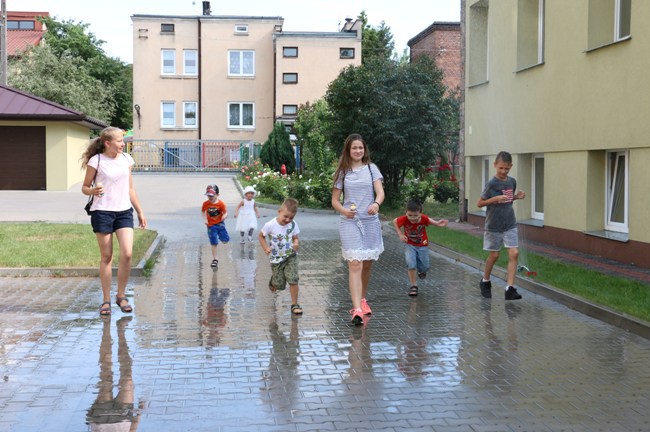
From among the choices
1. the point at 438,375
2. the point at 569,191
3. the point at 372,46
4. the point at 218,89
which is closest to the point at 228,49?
the point at 218,89

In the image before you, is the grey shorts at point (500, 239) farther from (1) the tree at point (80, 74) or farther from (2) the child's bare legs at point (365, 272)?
(1) the tree at point (80, 74)

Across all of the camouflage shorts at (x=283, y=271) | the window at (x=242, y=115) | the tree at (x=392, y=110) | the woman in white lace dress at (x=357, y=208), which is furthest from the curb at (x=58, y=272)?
the window at (x=242, y=115)

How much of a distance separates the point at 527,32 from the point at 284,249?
10889 mm

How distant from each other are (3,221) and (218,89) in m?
31.9

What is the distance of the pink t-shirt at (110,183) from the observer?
9.26 meters

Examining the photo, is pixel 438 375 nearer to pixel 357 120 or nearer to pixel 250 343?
pixel 250 343

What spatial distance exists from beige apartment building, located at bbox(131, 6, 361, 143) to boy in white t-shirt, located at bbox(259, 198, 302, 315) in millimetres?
42010

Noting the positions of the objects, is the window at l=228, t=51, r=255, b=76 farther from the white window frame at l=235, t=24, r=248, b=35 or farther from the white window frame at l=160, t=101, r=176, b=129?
the white window frame at l=160, t=101, r=176, b=129

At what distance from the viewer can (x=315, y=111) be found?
43656 millimetres

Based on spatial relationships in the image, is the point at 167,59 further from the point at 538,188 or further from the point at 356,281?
the point at 356,281

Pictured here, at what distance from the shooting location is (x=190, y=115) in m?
52.1

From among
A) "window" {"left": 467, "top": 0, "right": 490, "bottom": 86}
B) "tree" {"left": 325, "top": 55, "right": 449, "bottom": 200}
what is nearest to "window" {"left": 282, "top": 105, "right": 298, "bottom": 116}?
"tree" {"left": 325, "top": 55, "right": 449, "bottom": 200}

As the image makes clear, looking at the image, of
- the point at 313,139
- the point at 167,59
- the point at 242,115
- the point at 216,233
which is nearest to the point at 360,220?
the point at 216,233

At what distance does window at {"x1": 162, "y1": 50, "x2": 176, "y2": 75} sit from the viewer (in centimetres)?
5162
